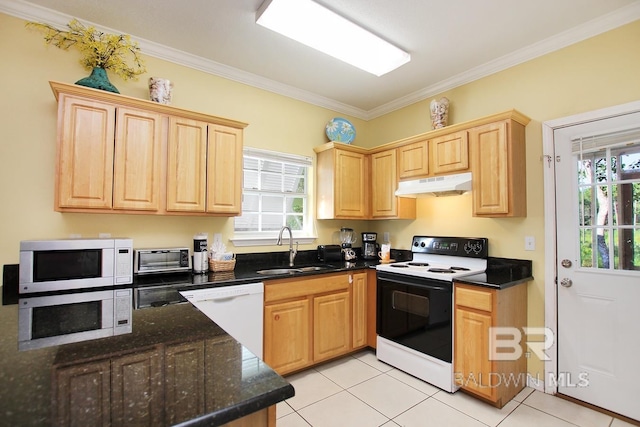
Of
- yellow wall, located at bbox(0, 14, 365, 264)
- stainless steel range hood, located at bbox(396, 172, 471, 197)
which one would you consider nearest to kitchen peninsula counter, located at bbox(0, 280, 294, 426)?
yellow wall, located at bbox(0, 14, 365, 264)

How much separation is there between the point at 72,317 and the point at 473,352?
251 centimetres

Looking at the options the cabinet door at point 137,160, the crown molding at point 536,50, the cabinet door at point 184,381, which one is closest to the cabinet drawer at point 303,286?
the cabinet door at point 137,160

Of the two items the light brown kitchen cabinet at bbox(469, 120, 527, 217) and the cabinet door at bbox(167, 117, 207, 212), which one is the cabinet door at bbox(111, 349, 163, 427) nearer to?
the cabinet door at bbox(167, 117, 207, 212)

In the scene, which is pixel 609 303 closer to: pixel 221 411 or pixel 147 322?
pixel 221 411

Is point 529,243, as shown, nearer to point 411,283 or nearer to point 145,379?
point 411,283

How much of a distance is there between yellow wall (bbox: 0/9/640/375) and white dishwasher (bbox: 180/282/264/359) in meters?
0.74

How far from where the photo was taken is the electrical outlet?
2555 mm

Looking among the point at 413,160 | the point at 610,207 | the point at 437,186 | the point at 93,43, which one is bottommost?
the point at 610,207

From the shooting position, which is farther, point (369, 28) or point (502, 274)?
point (502, 274)

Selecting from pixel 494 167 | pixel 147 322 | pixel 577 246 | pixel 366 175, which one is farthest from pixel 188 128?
pixel 577 246

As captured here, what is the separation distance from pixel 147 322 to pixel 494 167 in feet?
8.58

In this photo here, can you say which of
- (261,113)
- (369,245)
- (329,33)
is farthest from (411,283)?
(261,113)

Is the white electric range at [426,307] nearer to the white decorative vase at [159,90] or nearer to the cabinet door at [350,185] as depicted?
the cabinet door at [350,185]

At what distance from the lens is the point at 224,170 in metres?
2.62
